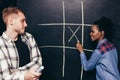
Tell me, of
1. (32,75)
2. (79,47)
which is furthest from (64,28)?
(32,75)

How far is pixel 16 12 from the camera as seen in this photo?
2.67 meters

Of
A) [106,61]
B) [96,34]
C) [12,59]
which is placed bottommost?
[106,61]

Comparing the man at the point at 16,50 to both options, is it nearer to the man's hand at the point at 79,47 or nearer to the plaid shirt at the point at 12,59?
the plaid shirt at the point at 12,59

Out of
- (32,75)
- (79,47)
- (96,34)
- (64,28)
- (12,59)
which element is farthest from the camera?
(64,28)

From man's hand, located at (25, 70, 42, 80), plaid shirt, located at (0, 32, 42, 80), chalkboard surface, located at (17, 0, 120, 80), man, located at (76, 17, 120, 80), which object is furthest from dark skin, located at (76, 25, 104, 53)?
man's hand, located at (25, 70, 42, 80)

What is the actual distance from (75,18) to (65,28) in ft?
0.61

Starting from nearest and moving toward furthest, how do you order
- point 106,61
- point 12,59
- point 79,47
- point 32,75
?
point 32,75, point 12,59, point 106,61, point 79,47

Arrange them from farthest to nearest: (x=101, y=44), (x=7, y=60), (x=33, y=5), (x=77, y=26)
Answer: (x=33, y=5), (x=77, y=26), (x=101, y=44), (x=7, y=60)

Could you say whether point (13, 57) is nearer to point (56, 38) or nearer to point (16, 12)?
point (16, 12)

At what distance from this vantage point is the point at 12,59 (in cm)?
254

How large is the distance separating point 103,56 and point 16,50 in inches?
37.9

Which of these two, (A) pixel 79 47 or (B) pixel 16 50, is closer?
(B) pixel 16 50

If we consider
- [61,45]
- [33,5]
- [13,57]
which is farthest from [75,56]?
[13,57]

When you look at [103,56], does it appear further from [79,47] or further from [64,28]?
[64,28]
